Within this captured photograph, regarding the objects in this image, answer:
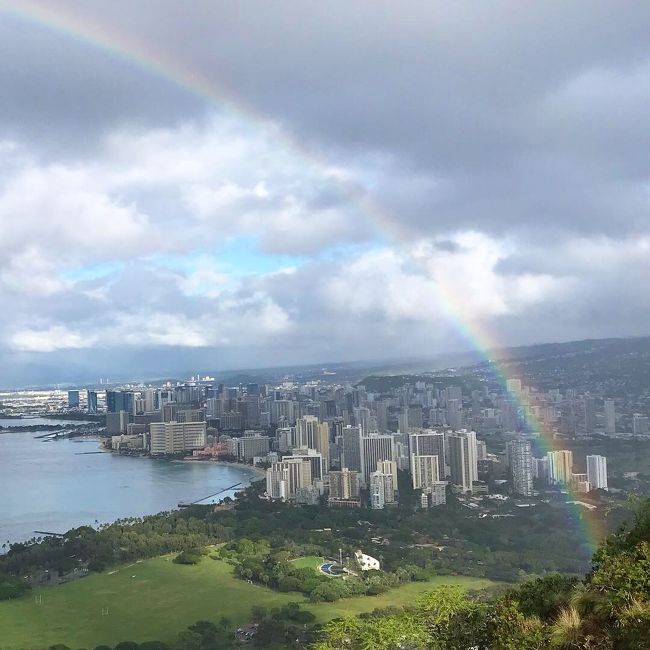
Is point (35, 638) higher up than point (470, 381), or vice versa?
point (470, 381)

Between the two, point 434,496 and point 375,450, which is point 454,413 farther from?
point 434,496

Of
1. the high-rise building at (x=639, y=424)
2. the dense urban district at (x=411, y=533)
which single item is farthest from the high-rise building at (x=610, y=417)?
the high-rise building at (x=639, y=424)

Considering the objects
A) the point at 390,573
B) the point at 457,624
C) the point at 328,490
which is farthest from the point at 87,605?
the point at 328,490

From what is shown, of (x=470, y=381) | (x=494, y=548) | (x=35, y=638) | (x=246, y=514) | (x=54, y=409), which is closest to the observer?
(x=35, y=638)

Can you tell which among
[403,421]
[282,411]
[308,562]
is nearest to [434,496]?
[308,562]

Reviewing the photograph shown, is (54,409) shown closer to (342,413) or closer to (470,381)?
(342,413)

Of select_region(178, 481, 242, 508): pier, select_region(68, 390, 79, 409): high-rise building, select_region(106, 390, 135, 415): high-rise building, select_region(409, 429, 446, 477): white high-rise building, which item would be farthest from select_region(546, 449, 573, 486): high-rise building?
select_region(68, 390, 79, 409): high-rise building

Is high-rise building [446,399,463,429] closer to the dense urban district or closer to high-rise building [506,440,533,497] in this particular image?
the dense urban district

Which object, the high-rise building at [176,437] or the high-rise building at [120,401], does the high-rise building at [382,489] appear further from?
the high-rise building at [120,401]
